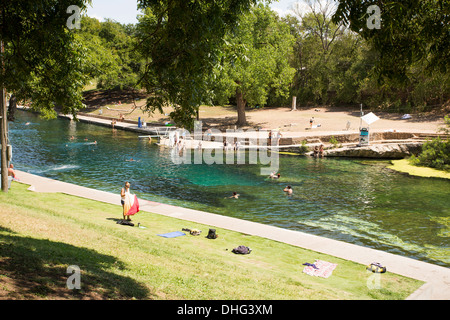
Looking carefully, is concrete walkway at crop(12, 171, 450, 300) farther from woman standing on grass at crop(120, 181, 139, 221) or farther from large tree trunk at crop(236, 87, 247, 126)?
large tree trunk at crop(236, 87, 247, 126)

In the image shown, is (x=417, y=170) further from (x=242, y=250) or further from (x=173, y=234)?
(x=173, y=234)

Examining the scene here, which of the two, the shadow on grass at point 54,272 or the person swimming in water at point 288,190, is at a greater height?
the shadow on grass at point 54,272


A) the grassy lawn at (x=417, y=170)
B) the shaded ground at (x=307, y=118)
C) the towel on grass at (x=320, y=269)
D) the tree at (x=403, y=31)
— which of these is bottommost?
the towel on grass at (x=320, y=269)

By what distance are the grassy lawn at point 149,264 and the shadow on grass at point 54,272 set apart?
17 millimetres

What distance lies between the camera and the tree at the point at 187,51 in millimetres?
9438

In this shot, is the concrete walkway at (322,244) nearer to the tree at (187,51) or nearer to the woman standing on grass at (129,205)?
the woman standing on grass at (129,205)

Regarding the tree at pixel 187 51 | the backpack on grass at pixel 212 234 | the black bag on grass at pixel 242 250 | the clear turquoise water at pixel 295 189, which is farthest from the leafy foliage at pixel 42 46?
the clear turquoise water at pixel 295 189

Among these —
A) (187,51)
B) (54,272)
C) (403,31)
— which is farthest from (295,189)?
(54,272)

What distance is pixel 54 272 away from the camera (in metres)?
8.45

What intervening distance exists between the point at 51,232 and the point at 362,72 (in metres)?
56.9

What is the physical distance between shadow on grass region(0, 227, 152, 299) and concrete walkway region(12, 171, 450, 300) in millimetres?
6934

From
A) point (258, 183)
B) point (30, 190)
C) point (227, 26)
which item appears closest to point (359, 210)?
point (258, 183)

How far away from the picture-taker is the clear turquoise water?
18438 mm

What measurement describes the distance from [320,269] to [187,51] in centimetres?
736
